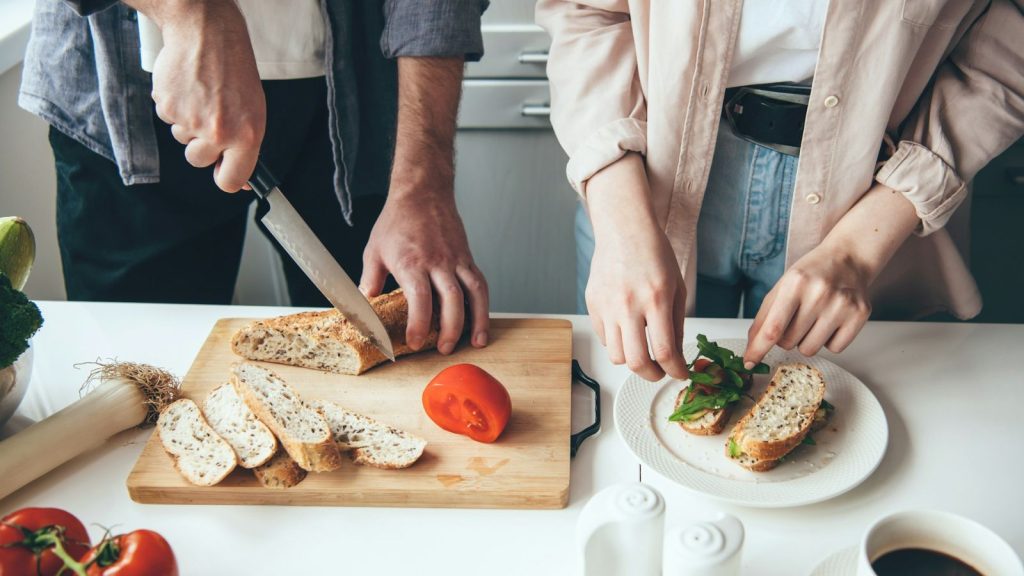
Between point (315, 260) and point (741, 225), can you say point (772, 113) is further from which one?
point (315, 260)

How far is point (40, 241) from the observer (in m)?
2.12

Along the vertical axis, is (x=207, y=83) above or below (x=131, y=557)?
above

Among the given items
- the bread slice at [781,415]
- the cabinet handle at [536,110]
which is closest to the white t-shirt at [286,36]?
the cabinet handle at [536,110]

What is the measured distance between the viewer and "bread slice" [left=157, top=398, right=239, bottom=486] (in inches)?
40.3

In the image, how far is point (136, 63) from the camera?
1.36m

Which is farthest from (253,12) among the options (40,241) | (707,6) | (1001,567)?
(1001,567)

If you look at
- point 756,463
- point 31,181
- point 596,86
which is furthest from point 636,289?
point 31,181

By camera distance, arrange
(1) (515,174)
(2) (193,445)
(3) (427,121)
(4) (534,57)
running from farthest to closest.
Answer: (1) (515,174)
(4) (534,57)
(3) (427,121)
(2) (193,445)

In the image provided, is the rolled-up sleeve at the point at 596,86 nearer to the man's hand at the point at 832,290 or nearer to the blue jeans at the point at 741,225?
the blue jeans at the point at 741,225

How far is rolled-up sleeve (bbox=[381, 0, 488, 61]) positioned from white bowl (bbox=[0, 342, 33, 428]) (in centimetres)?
79

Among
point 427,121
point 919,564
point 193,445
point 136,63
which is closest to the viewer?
point 919,564

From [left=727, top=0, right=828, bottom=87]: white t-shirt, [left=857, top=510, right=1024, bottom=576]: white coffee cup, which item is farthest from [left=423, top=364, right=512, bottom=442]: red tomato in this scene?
[left=727, top=0, right=828, bottom=87]: white t-shirt

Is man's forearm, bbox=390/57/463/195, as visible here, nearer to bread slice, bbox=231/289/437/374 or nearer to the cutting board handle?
bread slice, bbox=231/289/437/374

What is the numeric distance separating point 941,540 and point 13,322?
1.02 metres
